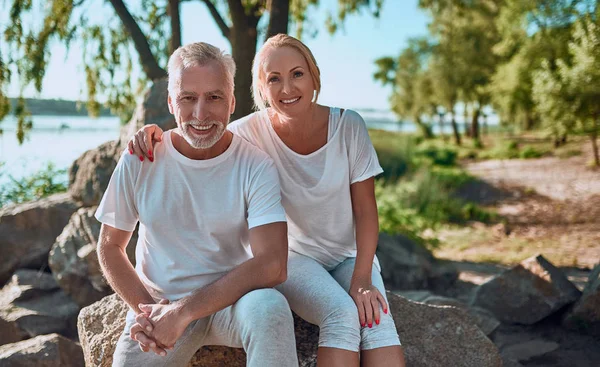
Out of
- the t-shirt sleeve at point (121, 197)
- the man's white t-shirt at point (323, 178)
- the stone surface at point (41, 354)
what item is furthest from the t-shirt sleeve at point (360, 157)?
the stone surface at point (41, 354)

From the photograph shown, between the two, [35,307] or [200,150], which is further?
[35,307]

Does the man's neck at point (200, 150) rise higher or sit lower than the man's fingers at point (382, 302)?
higher

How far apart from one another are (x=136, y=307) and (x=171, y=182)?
1.74 feet

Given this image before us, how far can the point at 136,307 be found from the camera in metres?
2.37

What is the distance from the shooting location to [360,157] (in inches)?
109

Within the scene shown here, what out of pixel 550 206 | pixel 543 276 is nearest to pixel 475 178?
pixel 550 206

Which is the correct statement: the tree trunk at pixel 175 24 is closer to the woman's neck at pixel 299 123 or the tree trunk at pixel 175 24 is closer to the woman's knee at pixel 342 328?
the woman's neck at pixel 299 123

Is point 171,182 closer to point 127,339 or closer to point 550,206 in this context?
point 127,339

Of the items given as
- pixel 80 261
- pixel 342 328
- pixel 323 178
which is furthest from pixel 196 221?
pixel 80 261

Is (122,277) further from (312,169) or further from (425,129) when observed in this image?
(425,129)

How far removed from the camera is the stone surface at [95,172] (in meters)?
5.29

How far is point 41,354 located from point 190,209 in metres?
1.75

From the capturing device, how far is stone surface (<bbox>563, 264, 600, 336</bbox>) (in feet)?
14.0

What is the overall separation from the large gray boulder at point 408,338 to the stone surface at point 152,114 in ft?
7.77
